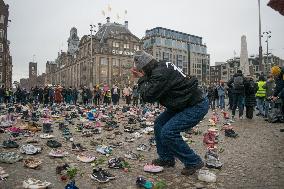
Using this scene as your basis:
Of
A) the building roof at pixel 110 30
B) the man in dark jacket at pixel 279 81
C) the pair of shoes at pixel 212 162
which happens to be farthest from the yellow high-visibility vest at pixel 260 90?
the building roof at pixel 110 30

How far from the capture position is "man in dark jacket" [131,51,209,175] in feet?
16.6

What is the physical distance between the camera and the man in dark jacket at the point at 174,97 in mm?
5047

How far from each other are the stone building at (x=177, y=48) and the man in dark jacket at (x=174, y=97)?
93925mm

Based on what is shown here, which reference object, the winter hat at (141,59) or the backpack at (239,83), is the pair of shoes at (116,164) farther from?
the backpack at (239,83)

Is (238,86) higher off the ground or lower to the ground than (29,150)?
higher

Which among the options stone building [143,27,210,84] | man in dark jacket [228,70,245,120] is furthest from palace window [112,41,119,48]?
man in dark jacket [228,70,245,120]

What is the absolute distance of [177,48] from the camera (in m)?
114

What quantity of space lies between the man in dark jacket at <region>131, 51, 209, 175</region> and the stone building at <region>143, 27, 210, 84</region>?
308 feet

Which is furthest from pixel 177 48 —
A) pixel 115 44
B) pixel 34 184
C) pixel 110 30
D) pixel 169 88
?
pixel 34 184

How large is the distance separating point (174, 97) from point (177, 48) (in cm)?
11128

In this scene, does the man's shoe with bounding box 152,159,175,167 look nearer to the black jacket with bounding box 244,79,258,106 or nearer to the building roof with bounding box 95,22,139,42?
the black jacket with bounding box 244,79,258,106

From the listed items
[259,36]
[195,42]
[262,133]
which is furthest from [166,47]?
[262,133]

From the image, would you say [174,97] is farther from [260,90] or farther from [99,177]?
[260,90]

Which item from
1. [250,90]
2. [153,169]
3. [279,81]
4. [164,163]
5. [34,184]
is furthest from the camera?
[250,90]
